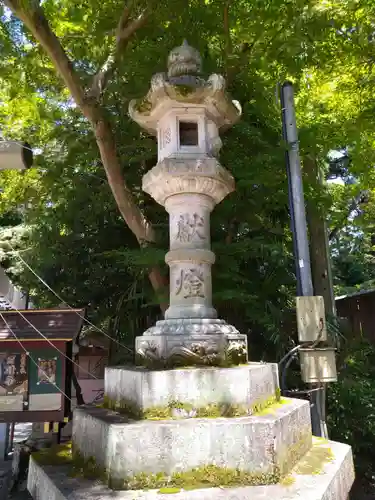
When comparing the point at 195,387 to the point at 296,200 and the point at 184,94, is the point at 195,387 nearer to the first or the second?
the point at 184,94

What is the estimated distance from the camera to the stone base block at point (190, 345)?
324cm

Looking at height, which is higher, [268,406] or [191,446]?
[268,406]

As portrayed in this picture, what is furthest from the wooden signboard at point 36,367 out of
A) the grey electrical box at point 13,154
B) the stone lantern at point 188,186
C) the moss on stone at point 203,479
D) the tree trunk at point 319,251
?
the tree trunk at point 319,251

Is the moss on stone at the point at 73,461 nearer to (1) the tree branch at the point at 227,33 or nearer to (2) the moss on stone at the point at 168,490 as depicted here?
(2) the moss on stone at the point at 168,490

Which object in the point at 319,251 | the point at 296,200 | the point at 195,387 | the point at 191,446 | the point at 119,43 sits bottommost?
the point at 191,446

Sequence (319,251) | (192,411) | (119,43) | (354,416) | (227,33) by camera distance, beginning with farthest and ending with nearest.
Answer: (319,251) → (354,416) → (227,33) → (119,43) → (192,411)

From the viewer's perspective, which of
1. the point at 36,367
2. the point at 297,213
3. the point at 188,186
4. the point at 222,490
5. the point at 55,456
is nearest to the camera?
the point at 222,490

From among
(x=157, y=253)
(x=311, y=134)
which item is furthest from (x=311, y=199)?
(x=157, y=253)

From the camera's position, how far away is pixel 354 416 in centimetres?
653

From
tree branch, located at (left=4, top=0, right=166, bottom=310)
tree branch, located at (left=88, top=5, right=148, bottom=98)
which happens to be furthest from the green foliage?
tree branch, located at (left=88, top=5, right=148, bottom=98)

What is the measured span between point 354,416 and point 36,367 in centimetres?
515

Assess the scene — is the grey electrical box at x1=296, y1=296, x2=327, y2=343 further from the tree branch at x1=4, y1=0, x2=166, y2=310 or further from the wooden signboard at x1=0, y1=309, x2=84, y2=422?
the wooden signboard at x1=0, y1=309, x2=84, y2=422

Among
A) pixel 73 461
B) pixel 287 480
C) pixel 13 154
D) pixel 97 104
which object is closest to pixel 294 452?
pixel 287 480

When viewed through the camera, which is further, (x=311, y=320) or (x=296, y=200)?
(x=296, y=200)
